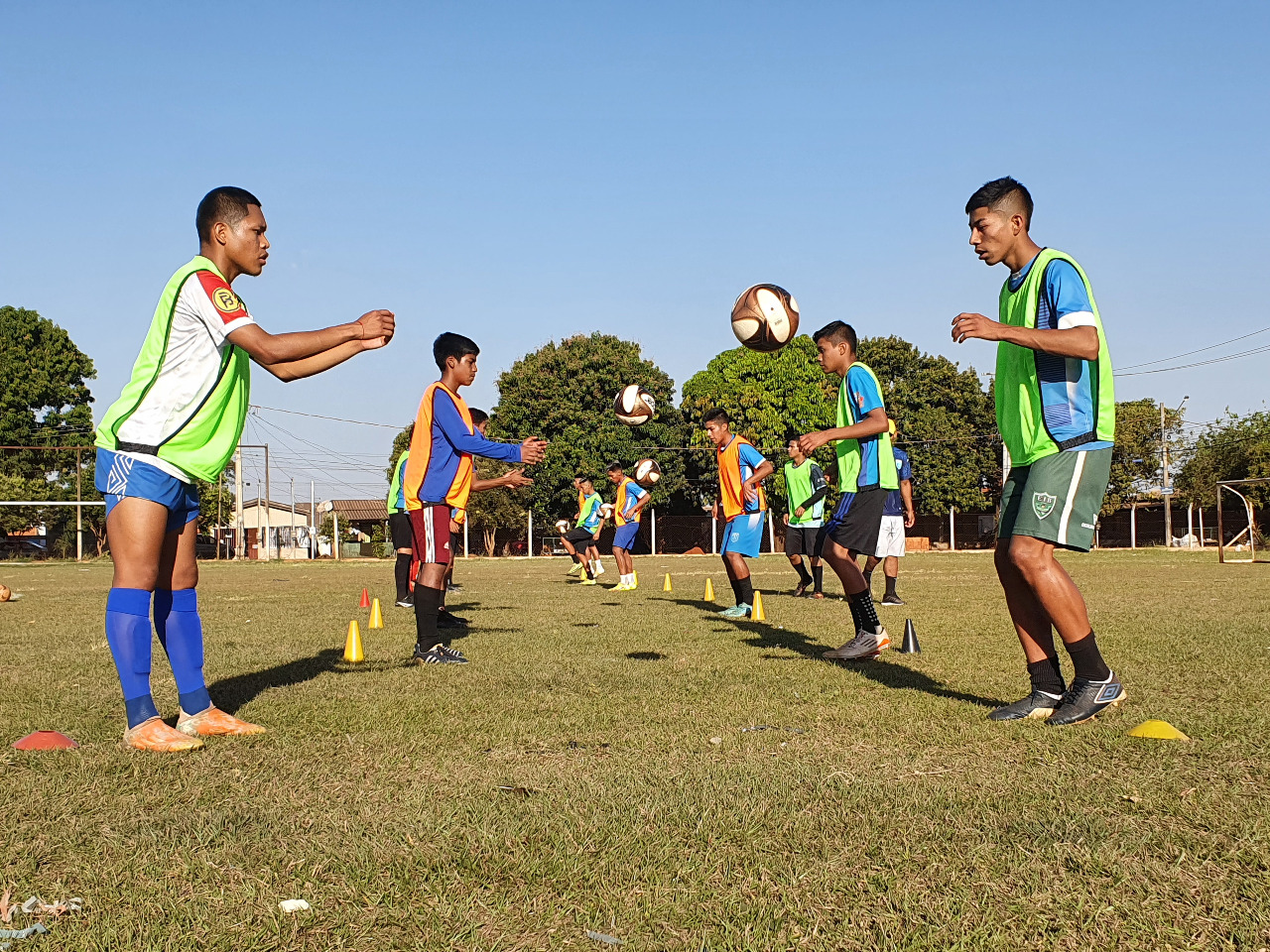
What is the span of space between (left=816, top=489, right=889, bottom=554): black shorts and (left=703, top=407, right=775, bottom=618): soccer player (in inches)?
128

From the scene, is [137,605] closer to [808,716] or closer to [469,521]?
[808,716]

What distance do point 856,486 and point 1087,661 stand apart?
282cm

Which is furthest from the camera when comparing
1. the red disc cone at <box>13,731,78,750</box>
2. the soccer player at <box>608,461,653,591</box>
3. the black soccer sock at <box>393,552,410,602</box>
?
the soccer player at <box>608,461,653,591</box>

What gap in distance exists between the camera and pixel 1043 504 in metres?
4.69

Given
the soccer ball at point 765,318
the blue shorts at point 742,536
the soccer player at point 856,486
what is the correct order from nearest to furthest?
1. the soccer player at point 856,486
2. the soccer ball at point 765,318
3. the blue shorts at point 742,536

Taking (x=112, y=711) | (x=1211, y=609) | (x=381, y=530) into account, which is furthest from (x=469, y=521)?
(x=112, y=711)

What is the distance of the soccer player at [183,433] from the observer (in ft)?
14.2

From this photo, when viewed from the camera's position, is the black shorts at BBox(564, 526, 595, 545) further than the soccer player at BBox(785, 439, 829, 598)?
Yes

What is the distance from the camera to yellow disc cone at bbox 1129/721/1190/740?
4180mm

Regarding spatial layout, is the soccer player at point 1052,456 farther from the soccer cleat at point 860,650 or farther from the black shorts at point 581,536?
the black shorts at point 581,536

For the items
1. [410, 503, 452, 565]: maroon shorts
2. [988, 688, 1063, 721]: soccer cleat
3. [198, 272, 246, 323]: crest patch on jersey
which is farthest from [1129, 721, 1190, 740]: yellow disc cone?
[410, 503, 452, 565]: maroon shorts

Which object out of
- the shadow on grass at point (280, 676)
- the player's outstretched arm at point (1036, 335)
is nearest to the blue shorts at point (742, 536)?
the shadow on grass at point (280, 676)

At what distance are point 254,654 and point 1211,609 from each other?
30.4 ft

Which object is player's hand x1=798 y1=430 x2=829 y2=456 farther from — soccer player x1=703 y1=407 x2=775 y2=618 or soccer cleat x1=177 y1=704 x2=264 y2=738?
soccer player x1=703 y1=407 x2=775 y2=618
